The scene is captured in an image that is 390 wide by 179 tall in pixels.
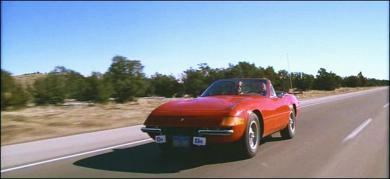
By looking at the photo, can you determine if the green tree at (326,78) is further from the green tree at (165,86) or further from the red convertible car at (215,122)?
the green tree at (165,86)

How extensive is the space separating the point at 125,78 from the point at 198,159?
32098 millimetres

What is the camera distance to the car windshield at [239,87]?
10.7 m

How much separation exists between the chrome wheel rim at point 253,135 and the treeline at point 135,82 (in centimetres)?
374

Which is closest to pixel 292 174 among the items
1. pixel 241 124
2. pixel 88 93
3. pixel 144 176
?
pixel 241 124

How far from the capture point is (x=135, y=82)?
3997 cm

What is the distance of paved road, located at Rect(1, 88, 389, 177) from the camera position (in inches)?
305

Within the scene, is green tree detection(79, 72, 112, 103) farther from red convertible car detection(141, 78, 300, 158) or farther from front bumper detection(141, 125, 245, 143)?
front bumper detection(141, 125, 245, 143)

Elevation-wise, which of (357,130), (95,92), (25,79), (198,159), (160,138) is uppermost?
(25,79)

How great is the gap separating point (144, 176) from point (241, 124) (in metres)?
1.98

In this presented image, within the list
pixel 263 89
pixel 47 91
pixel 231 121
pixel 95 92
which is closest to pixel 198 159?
pixel 231 121

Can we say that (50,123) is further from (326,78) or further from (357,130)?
(357,130)

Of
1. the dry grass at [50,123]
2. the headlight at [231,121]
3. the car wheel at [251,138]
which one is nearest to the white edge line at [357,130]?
the car wheel at [251,138]

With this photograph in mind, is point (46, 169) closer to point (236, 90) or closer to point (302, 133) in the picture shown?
point (236, 90)

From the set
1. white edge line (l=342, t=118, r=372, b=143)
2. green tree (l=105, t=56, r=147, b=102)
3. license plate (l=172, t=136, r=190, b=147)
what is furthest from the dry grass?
green tree (l=105, t=56, r=147, b=102)
